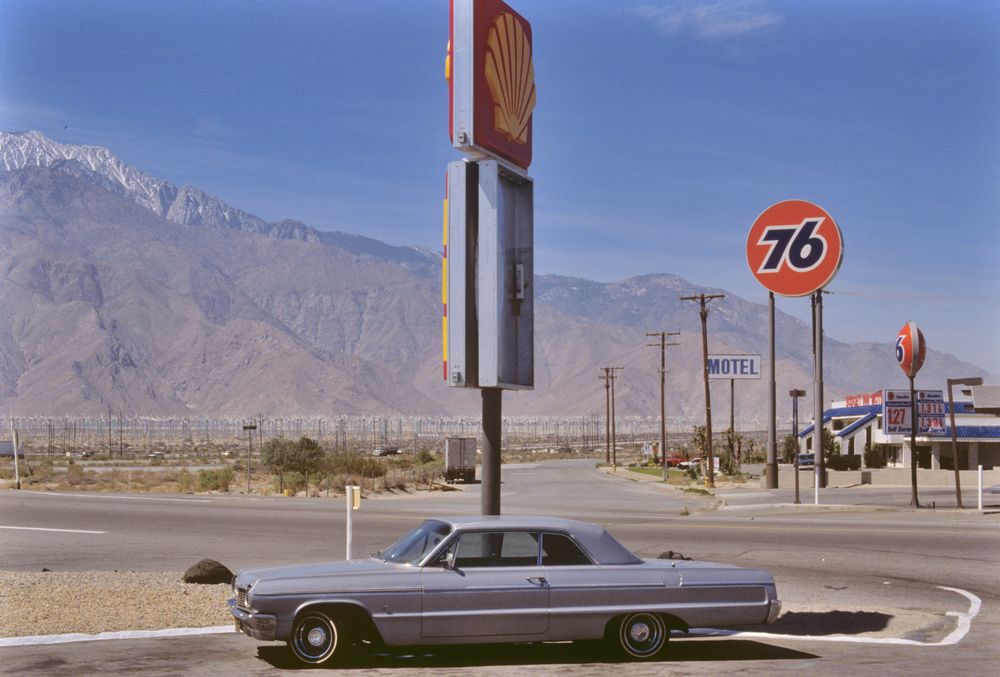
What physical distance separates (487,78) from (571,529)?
5468mm

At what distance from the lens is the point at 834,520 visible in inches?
1186

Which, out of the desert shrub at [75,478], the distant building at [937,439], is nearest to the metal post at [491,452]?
the desert shrub at [75,478]

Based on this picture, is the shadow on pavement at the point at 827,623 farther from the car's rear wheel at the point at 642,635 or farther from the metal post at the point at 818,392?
the metal post at the point at 818,392

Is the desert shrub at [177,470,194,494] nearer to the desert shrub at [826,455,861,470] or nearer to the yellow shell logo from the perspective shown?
the desert shrub at [826,455,861,470]

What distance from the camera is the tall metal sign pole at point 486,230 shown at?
1361 cm

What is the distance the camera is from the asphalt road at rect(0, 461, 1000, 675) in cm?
1097

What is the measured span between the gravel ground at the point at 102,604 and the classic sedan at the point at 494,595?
2.46 meters

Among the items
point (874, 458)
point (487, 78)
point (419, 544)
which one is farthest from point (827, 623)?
point (874, 458)

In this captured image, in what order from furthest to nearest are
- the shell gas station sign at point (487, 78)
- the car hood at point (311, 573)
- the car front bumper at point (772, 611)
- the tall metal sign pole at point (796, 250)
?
the tall metal sign pole at point (796, 250) → the shell gas station sign at point (487, 78) → the car front bumper at point (772, 611) → the car hood at point (311, 573)

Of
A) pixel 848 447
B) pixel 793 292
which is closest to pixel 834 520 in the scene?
pixel 793 292

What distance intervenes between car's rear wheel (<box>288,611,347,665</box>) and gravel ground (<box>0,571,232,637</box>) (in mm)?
2860

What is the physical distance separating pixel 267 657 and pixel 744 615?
453 cm

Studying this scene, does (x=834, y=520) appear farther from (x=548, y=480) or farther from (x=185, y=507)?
(x=548, y=480)

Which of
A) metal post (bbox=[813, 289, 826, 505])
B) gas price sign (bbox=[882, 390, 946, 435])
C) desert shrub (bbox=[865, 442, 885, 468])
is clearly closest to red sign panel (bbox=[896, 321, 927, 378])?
metal post (bbox=[813, 289, 826, 505])
